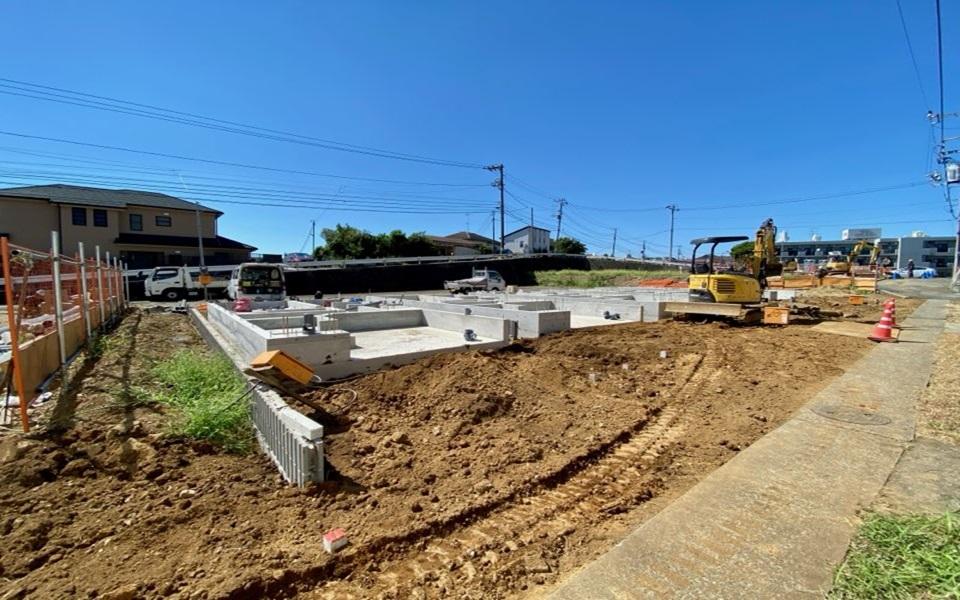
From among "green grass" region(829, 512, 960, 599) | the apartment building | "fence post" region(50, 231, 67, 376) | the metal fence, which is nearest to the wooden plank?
"green grass" region(829, 512, 960, 599)

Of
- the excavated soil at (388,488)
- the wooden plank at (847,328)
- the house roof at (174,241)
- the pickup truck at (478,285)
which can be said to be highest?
the house roof at (174,241)

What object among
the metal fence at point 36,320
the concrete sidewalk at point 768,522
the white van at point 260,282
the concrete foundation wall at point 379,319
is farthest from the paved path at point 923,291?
the metal fence at point 36,320

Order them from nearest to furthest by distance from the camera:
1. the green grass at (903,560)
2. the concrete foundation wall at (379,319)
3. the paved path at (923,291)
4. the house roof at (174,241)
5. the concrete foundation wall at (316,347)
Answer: the green grass at (903,560) → the concrete foundation wall at (316,347) → the concrete foundation wall at (379,319) → the paved path at (923,291) → the house roof at (174,241)

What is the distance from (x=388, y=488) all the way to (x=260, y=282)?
14144mm

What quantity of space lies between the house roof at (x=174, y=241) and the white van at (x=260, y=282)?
20135 millimetres

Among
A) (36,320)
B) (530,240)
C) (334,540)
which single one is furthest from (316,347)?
(530,240)

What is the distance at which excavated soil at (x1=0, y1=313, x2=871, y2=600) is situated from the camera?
2.55m

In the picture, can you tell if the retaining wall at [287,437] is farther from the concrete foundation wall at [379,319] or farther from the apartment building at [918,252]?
the apartment building at [918,252]

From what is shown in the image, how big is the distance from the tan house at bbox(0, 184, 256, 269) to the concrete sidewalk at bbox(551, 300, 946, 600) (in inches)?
1400

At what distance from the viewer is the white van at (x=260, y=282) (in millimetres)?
15367

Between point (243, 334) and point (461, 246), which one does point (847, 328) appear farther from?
point (461, 246)

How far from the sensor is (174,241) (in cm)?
3138

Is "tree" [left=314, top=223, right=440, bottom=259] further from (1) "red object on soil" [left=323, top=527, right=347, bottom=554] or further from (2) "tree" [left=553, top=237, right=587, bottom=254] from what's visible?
(1) "red object on soil" [left=323, top=527, right=347, bottom=554]

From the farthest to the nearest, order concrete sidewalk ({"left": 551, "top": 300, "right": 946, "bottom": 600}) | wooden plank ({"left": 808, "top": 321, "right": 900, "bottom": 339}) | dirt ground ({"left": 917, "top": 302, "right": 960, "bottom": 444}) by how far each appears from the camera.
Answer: wooden plank ({"left": 808, "top": 321, "right": 900, "bottom": 339})
dirt ground ({"left": 917, "top": 302, "right": 960, "bottom": 444})
concrete sidewalk ({"left": 551, "top": 300, "right": 946, "bottom": 600})
